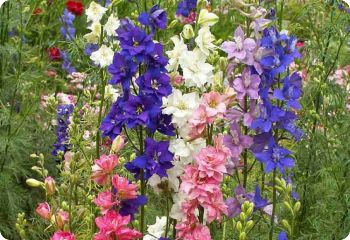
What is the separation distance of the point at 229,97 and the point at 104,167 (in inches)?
20.5

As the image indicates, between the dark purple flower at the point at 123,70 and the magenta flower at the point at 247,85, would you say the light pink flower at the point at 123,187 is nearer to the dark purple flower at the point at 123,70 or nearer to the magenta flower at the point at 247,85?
the dark purple flower at the point at 123,70

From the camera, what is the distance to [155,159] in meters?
2.71

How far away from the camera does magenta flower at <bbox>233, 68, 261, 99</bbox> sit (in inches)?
106

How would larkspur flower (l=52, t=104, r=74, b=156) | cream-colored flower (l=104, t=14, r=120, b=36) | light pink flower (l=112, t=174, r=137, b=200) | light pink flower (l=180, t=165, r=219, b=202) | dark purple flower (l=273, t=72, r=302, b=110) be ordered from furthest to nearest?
larkspur flower (l=52, t=104, r=74, b=156) < cream-colored flower (l=104, t=14, r=120, b=36) < dark purple flower (l=273, t=72, r=302, b=110) < light pink flower (l=112, t=174, r=137, b=200) < light pink flower (l=180, t=165, r=219, b=202)

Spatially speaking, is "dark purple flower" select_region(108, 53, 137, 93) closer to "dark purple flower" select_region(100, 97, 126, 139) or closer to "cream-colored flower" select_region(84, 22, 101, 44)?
"dark purple flower" select_region(100, 97, 126, 139)

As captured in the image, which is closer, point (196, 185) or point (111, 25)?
point (196, 185)

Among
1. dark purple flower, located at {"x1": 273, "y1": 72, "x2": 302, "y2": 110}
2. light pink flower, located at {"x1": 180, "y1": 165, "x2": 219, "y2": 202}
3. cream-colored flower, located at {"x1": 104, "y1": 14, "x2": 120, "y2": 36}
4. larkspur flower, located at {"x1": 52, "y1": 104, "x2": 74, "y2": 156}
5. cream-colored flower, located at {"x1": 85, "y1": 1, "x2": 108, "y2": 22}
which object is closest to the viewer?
light pink flower, located at {"x1": 180, "y1": 165, "x2": 219, "y2": 202}

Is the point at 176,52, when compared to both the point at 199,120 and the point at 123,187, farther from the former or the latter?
the point at 123,187

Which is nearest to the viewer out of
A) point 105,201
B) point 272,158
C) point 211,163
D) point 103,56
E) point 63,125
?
point 211,163

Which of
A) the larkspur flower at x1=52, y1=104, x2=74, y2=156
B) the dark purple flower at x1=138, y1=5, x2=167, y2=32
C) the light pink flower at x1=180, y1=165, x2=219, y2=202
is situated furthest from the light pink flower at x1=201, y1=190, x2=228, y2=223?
the larkspur flower at x1=52, y1=104, x2=74, y2=156

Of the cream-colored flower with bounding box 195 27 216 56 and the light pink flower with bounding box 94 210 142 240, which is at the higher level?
the cream-colored flower with bounding box 195 27 216 56

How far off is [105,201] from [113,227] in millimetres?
100

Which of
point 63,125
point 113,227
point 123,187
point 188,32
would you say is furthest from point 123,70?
point 63,125

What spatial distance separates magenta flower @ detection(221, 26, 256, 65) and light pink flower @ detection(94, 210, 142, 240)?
0.69 m
